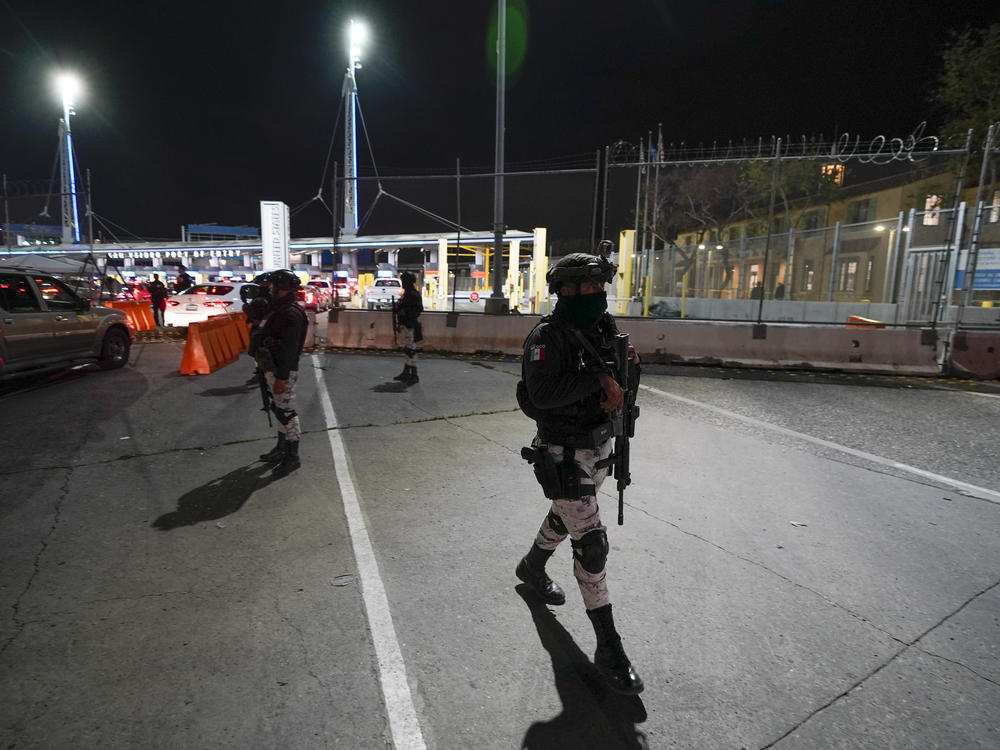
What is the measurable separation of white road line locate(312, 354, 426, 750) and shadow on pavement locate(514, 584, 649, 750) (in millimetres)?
468

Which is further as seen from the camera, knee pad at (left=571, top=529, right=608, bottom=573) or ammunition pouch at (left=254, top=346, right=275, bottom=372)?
ammunition pouch at (left=254, top=346, right=275, bottom=372)

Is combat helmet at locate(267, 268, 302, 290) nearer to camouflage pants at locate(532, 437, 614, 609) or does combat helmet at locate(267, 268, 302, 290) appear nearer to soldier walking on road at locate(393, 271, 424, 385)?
camouflage pants at locate(532, 437, 614, 609)

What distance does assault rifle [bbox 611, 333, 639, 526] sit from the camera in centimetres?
274

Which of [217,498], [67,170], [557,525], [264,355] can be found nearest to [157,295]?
[264,355]

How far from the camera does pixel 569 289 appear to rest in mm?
2684

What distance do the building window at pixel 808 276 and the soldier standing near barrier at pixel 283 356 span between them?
15.7 m

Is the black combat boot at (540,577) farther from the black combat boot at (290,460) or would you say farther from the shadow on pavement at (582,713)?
the black combat boot at (290,460)

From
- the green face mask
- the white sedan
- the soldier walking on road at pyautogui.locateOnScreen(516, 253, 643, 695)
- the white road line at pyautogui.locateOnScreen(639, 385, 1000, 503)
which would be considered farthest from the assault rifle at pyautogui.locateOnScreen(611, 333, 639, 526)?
the white sedan

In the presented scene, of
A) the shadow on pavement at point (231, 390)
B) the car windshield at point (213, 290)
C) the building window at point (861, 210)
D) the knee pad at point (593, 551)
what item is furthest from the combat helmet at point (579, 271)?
the building window at point (861, 210)

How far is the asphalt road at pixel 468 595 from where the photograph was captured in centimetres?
225

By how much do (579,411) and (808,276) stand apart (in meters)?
16.6

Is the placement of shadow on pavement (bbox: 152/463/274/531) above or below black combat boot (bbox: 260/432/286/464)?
below

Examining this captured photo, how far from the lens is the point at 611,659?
2.46 metres

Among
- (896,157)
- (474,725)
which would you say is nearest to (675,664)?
(474,725)
